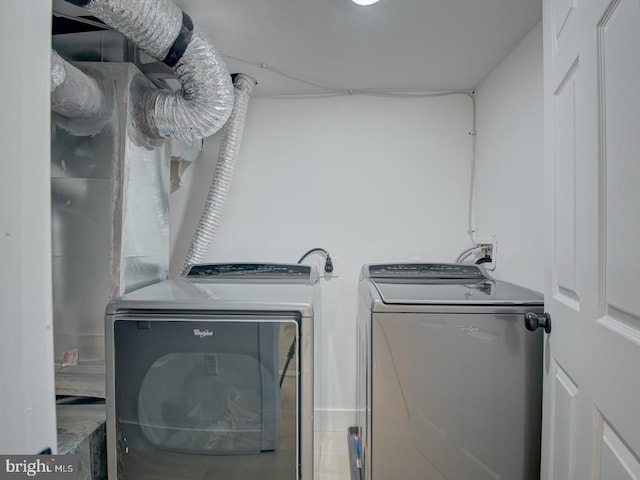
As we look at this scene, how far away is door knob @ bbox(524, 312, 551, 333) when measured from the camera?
96 cm

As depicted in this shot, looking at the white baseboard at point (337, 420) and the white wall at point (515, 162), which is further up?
the white wall at point (515, 162)

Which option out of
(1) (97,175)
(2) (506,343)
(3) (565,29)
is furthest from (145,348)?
(3) (565,29)

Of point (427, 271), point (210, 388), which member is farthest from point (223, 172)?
point (427, 271)

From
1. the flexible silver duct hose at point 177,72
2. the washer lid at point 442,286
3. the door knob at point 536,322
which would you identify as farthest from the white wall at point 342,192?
the door knob at point 536,322

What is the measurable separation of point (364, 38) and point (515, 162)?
94 centimetres

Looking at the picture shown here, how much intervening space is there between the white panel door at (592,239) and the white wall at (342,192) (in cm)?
102

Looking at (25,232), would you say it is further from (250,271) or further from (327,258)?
(327,258)

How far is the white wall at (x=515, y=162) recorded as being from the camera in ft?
4.56

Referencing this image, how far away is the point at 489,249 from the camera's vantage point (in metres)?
1.80

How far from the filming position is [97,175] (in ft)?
4.41

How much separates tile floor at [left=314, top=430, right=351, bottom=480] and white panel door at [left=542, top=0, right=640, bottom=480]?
98 centimetres

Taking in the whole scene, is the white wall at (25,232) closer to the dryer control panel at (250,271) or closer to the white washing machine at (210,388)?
the white washing machine at (210,388)

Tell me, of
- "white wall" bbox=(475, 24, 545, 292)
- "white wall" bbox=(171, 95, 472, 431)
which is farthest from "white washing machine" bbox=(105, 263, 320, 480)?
"white wall" bbox=(475, 24, 545, 292)

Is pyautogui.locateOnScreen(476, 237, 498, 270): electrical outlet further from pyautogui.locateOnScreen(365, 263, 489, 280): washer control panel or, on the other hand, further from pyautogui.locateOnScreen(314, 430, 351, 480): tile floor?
pyautogui.locateOnScreen(314, 430, 351, 480): tile floor
